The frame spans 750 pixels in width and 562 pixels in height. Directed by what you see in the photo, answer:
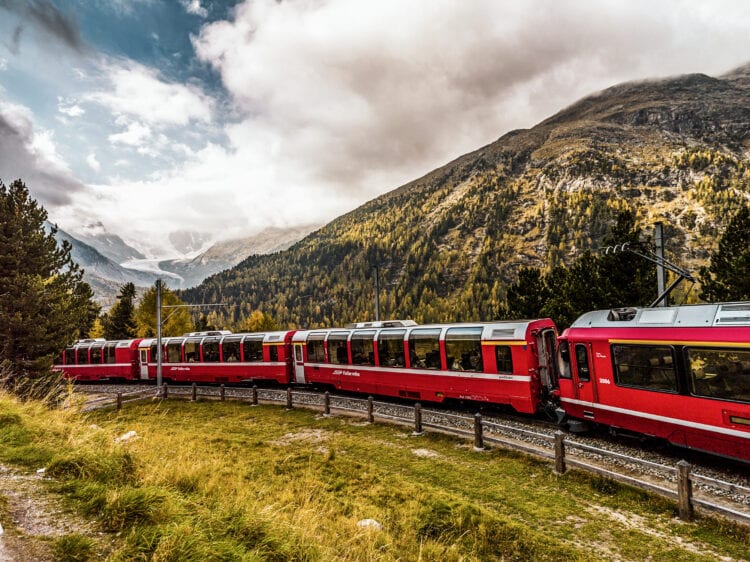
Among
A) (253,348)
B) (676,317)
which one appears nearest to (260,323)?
(253,348)

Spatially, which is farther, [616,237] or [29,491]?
[616,237]

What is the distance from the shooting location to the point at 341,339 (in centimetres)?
2141

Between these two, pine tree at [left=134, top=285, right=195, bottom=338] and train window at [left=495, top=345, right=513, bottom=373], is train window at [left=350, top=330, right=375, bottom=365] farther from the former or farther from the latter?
pine tree at [left=134, top=285, right=195, bottom=338]

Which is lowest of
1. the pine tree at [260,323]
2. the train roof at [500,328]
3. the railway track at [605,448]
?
the railway track at [605,448]

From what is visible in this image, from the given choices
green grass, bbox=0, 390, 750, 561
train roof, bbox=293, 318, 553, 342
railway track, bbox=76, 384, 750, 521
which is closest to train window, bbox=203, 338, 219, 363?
railway track, bbox=76, 384, 750, 521

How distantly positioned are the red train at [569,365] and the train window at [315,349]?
0.06 meters

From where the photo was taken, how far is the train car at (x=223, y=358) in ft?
82.3

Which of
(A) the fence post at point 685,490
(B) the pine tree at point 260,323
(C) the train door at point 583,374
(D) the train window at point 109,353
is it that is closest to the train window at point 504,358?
(C) the train door at point 583,374

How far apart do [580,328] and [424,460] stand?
6.43m

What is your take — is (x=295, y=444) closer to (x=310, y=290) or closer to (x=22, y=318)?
(x=22, y=318)

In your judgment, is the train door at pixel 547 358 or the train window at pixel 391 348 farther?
the train window at pixel 391 348

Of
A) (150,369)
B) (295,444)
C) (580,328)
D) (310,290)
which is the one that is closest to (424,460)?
(295,444)

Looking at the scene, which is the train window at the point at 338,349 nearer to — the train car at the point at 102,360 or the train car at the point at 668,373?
the train car at the point at 668,373

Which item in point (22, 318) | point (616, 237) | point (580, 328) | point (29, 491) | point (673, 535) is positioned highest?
point (616, 237)
